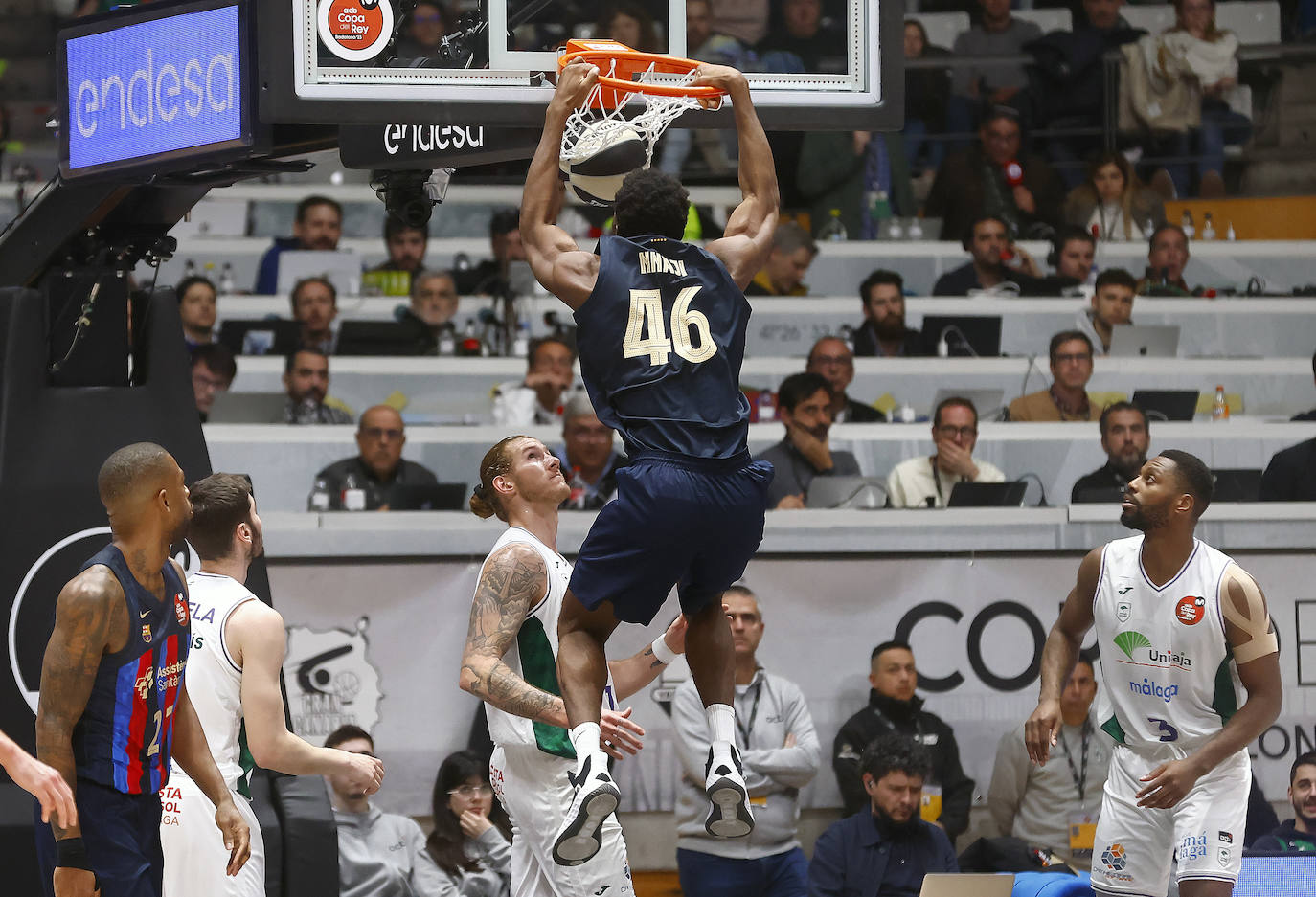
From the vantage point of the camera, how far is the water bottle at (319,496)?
9.43 m

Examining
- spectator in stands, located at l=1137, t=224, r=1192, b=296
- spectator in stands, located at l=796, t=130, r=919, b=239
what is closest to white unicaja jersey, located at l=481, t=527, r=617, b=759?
spectator in stands, located at l=796, t=130, r=919, b=239

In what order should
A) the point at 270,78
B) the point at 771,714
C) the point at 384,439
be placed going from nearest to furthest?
the point at 270,78 → the point at 771,714 → the point at 384,439

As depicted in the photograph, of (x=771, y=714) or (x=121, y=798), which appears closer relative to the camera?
(x=121, y=798)

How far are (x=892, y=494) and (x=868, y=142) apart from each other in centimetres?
438

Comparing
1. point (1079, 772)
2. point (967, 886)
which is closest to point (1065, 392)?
point (1079, 772)

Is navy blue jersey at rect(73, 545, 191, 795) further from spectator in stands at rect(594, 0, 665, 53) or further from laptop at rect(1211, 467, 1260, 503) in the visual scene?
laptop at rect(1211, 467, 1260, 503)

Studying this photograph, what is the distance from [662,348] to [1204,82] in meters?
10.4

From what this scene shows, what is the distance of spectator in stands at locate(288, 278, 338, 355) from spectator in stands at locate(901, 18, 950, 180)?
5.13 meters

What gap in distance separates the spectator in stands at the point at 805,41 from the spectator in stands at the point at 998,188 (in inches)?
276

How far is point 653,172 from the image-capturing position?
515 cm

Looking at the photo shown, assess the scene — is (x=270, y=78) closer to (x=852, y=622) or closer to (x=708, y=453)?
(x=708, y=453)

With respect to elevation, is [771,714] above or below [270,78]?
below

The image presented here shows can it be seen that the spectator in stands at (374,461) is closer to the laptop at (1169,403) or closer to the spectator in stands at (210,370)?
the spectator in stands at (210,370)

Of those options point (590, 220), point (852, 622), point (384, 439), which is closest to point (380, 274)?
point (590, 220)
